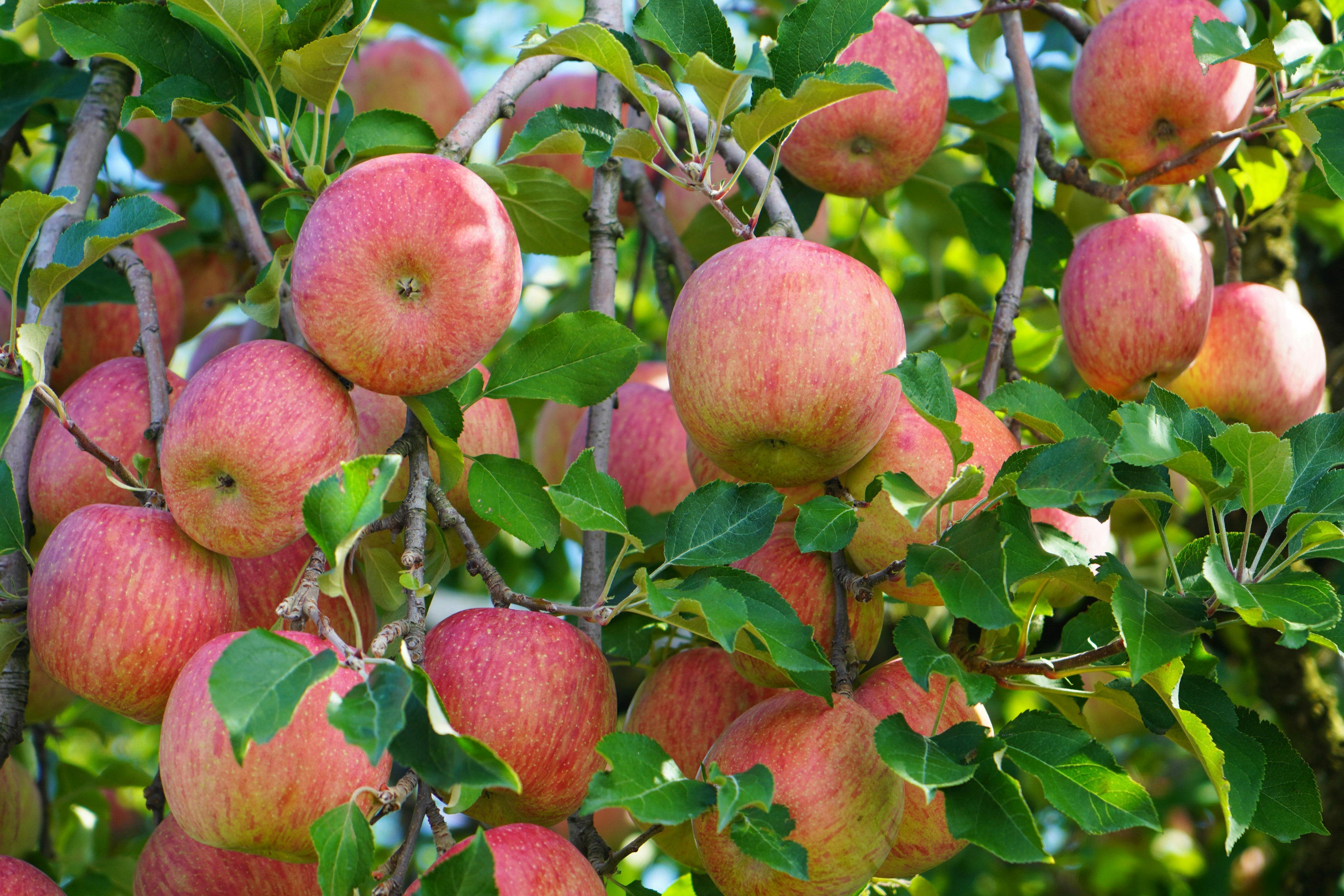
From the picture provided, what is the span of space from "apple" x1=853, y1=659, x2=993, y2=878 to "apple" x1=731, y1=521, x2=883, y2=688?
6 centimetres

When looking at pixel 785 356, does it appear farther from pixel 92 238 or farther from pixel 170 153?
pixel 170 153

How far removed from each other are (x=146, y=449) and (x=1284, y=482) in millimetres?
1136

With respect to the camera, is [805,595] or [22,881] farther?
[805,595]

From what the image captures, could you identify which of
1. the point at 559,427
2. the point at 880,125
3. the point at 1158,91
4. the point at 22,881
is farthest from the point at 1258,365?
the point at 22,881

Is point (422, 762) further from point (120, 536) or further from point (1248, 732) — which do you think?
point (1248, 732)

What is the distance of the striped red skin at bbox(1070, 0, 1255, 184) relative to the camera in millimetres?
1501

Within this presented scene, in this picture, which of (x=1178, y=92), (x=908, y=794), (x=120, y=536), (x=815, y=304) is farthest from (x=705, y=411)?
(x=1178, y=92)

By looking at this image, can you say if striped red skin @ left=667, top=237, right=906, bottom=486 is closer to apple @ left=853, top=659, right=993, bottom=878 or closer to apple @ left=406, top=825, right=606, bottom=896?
apple @ left=853, top=659, right=993, bottom=878

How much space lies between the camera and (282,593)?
1.21m

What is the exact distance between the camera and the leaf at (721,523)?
3.40 feet

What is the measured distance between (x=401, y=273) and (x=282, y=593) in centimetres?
38

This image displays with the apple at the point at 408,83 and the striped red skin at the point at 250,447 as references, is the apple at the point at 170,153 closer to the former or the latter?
the apple at the point at 408,83

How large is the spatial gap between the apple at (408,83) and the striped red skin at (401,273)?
3.92ft

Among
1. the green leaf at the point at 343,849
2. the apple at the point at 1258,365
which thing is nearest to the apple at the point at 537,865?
the green leaf at the point at 343,849
